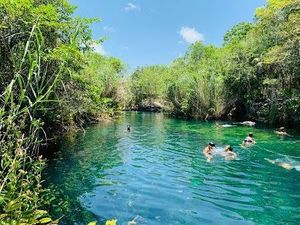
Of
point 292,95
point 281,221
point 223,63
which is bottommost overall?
point 281,221

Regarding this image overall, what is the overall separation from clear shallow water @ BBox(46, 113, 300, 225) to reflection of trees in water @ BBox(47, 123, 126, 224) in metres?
0.02

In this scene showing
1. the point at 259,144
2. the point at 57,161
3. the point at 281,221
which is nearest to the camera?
the point at 281,221

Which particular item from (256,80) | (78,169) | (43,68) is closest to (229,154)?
(78,169)

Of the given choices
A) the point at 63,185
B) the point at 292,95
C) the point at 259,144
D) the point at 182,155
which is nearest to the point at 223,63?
the point at 292,95

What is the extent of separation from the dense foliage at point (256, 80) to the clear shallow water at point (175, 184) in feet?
31.9

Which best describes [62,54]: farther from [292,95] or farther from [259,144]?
[292,95]

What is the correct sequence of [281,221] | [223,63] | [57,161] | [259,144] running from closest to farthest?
[281,221] < [57,161] < [259,144] < [223,63]

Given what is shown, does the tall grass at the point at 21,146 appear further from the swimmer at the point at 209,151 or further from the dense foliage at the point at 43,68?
the swimmer at the point at 209,151

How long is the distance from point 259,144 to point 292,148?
6.01 ft

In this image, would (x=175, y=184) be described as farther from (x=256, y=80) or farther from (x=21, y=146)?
(x=256, y=80)

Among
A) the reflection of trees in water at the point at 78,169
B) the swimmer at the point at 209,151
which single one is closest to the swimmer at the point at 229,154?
the swimmer at the point at 209,151

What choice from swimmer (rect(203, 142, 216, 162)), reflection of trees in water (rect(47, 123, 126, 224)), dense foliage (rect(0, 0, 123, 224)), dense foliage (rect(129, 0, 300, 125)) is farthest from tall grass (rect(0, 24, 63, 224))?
dense foliage (rect(129, 0, 300, 125))

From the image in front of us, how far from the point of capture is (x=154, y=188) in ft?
34.9

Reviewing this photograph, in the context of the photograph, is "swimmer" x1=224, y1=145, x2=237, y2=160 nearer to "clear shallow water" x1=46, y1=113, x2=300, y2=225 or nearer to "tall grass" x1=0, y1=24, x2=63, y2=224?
"clear shallow water" x1=46, y1=113, x2=300, y2=225
